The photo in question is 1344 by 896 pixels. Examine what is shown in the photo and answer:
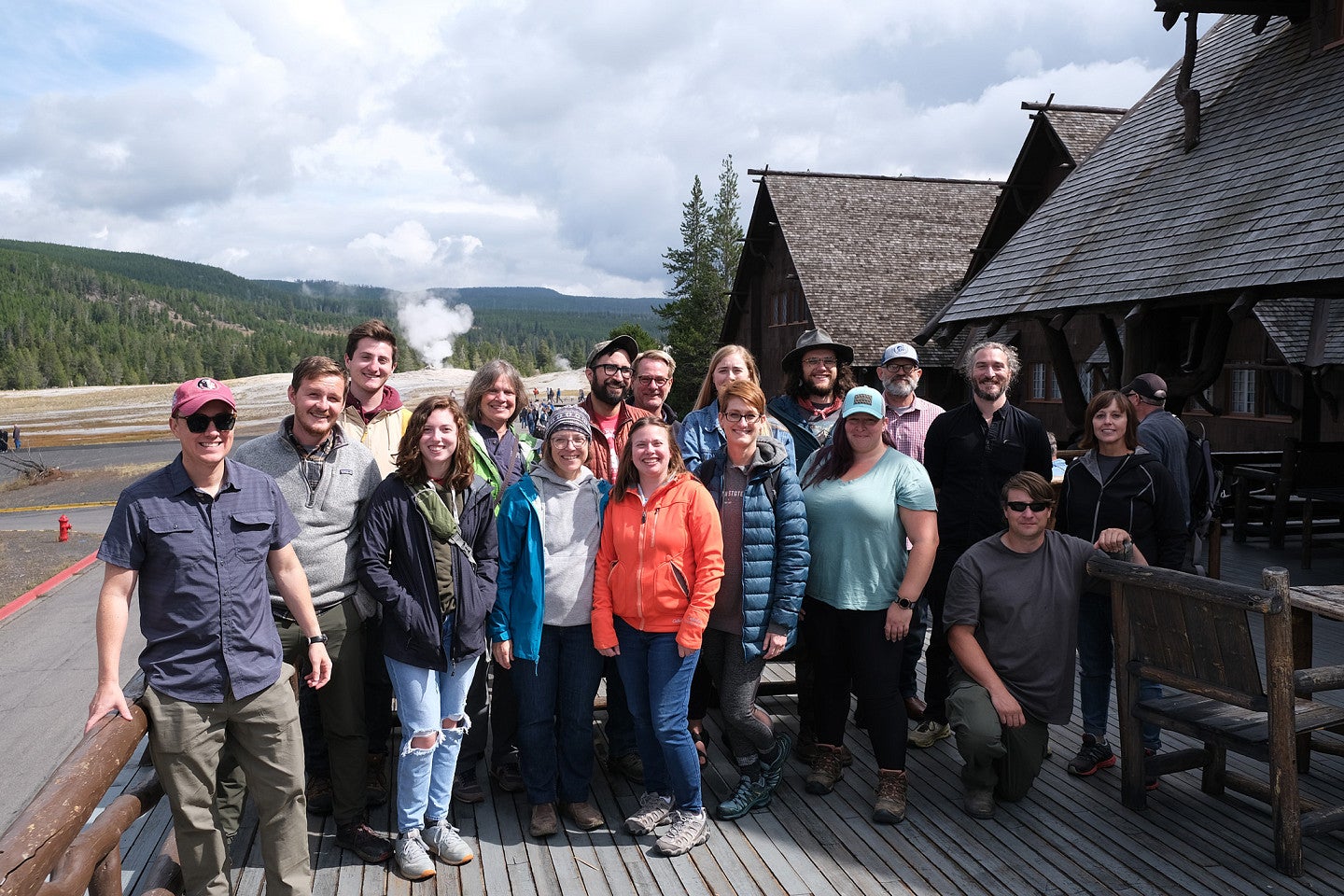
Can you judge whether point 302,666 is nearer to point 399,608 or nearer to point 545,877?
point 399,608

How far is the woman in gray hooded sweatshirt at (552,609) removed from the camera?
4.00 metres

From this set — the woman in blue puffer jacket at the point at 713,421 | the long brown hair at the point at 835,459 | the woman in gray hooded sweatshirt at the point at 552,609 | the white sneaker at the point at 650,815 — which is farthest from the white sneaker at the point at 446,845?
the long brown hair at the point at 835,459

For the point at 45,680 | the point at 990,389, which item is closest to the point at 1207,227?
the point at 990,389

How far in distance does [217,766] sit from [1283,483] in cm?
1099

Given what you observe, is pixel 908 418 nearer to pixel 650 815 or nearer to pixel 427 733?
pixel 650 815

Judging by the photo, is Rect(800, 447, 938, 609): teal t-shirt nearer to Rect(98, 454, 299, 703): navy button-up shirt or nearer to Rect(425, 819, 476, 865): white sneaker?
Rect(425, 819, 476, 865): white sneaker

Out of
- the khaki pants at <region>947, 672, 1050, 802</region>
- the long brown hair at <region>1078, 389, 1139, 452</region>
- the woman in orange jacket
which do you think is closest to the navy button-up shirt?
the woman in orange jacket

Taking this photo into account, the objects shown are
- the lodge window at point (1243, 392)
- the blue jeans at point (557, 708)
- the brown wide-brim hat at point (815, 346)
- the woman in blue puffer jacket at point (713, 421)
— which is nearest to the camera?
the blue jeans at point (557, 708)

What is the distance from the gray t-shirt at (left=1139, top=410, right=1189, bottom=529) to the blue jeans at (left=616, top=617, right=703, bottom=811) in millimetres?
3817

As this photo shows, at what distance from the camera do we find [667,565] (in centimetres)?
393

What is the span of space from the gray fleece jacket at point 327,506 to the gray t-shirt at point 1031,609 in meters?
2.65

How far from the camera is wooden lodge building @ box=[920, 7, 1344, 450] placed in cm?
821

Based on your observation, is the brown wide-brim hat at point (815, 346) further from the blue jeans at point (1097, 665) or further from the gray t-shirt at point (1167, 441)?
the gray t-shirt at point (1167, 441)

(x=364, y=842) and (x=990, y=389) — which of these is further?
(x=990, y=389)
